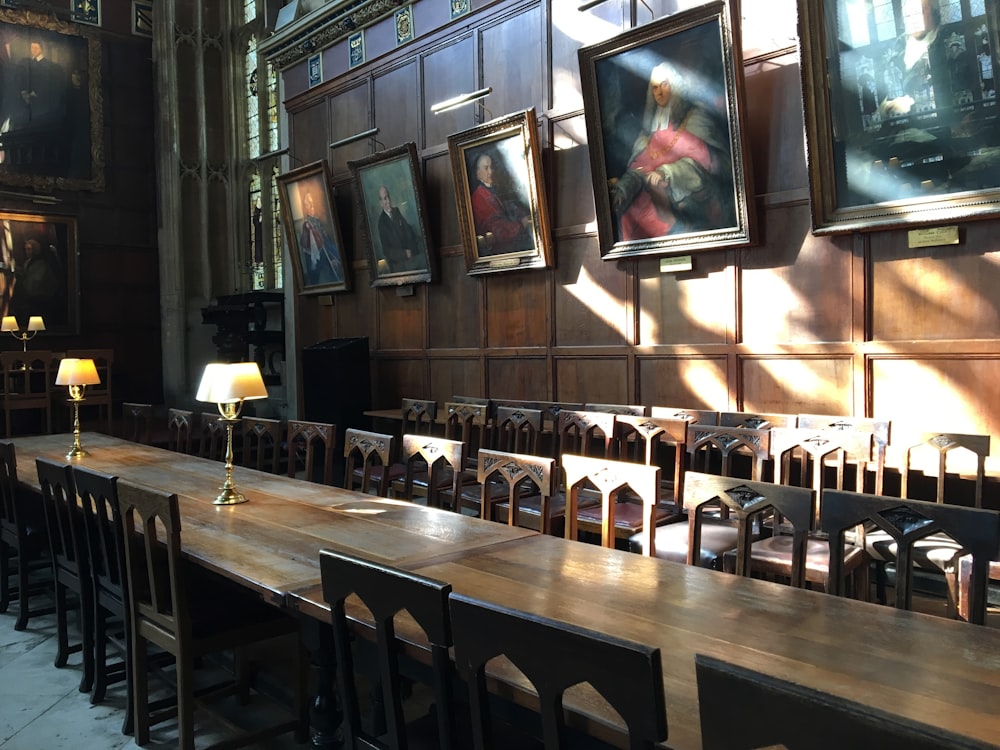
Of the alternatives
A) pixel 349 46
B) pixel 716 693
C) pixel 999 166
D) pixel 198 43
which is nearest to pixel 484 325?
pixel 349 46

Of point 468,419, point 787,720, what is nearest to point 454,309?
point 468,419

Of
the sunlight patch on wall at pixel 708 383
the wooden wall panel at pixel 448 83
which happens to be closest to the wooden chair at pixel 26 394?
the wooden wall panel at pixel 448 83

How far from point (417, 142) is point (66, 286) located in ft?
21.3

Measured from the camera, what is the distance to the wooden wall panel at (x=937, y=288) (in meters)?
4.14

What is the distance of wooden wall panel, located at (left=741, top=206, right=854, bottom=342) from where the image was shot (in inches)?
186

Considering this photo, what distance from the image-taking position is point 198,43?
462 inches

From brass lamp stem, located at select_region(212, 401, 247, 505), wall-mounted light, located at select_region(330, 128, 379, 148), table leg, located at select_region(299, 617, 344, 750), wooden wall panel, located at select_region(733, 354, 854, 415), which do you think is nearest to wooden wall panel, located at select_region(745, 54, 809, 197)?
wooden wall panel, located at select_region(733, 354, 854, 415)

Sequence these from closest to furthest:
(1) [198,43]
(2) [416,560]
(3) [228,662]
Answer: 1. (2) [416,560]
2. (3) [228,662]
3. (1) [198,43]

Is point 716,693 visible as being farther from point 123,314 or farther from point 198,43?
point 198,43

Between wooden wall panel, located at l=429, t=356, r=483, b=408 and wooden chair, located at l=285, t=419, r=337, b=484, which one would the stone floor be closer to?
wooden chair, located at l=285, t=419, r=337, b=484

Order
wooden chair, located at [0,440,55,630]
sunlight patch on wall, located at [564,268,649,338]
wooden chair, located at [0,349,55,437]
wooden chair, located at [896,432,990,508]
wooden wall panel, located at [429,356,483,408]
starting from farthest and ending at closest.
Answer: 1. wooden chair, located at [0,349,55,437]
2. wooden wall panel, located at [429,356,483,408]
3. sunlight patch on wall, located at [564,268,649,338]
4. wooden chair, located at [0,440,55,630]
5. wooden chair, located at [896,432,990,508]

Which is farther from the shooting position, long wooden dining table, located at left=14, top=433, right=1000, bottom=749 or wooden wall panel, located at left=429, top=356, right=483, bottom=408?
wooden wall panel, located at left=429, top=356, right=483, bottom=408

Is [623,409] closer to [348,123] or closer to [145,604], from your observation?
[145,604]

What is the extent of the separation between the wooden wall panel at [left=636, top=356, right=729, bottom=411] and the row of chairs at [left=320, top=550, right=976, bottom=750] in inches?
153
